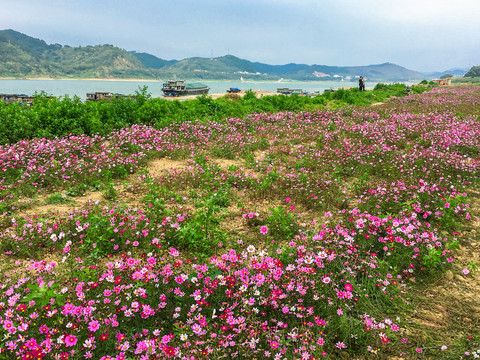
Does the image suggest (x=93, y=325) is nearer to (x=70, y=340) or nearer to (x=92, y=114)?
(x=70, y=340)

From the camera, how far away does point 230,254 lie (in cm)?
380

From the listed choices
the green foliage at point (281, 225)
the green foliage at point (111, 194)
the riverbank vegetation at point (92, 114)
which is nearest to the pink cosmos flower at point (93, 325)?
the green foliage at point (281, 225)

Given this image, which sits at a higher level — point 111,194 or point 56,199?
point 111,194

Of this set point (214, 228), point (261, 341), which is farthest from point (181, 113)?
point (261, 341)

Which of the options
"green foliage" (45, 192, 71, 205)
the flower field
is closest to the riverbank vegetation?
the flower field

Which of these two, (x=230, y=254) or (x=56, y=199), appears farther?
(x=56, y=199)

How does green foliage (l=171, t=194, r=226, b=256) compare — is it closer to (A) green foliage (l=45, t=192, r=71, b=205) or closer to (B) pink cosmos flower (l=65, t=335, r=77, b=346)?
(B) pink cosmos flower (l=65, t=335, r=77, b=346)

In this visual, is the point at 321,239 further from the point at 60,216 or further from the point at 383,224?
the point at 60,216

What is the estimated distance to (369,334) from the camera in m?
2.92

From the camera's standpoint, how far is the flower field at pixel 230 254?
2.77 metres

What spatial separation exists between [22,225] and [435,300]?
697 centimetres

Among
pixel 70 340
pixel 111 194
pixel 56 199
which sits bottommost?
pixel 70 340

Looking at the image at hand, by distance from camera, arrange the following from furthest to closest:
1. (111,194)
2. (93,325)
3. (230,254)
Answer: (111,194)
(230,254)
(93,325)

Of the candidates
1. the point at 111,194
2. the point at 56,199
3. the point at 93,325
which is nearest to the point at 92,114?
the point at 56,199
